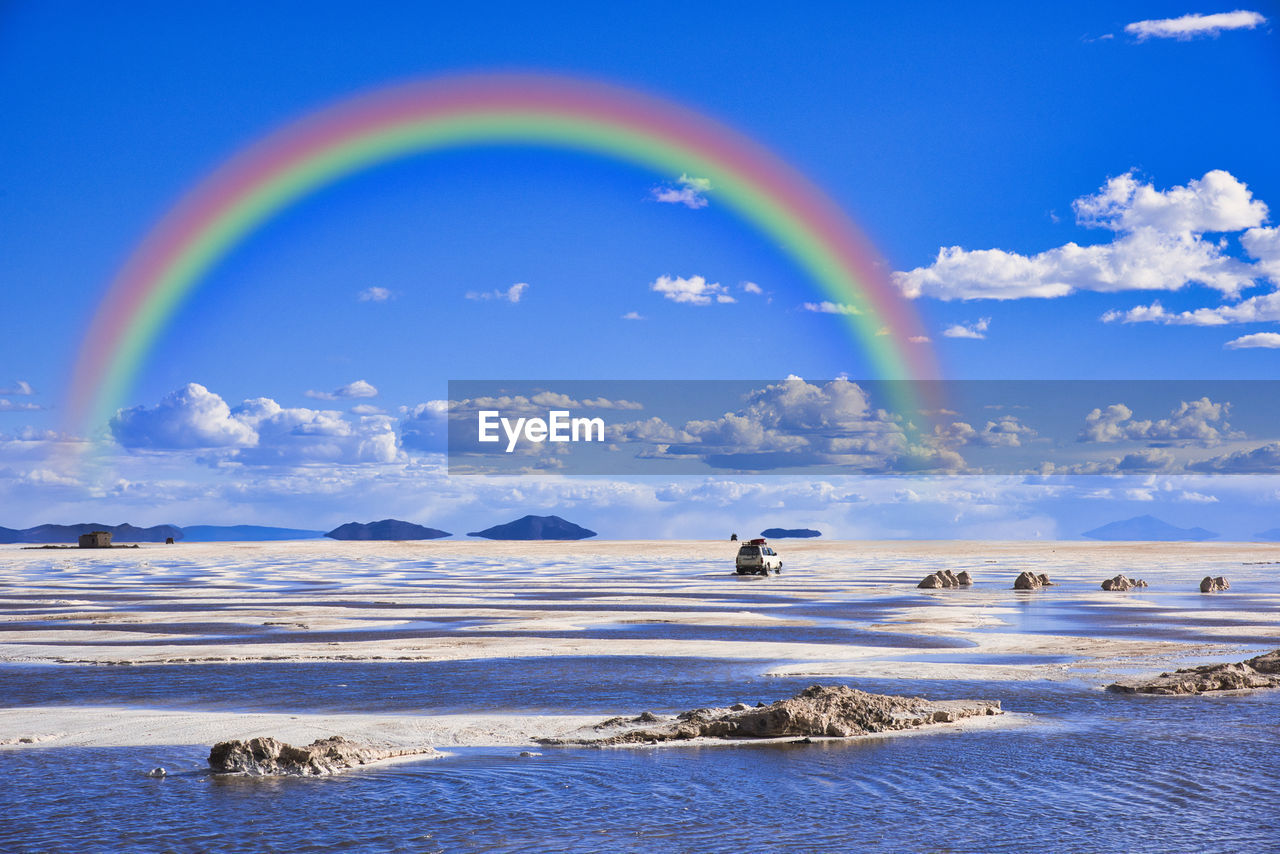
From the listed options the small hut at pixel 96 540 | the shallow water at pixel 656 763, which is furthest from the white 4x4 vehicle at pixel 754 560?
the small hut at pixel 96 540

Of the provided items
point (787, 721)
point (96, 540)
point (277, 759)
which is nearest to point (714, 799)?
point (787, 721)

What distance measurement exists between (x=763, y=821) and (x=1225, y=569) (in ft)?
266

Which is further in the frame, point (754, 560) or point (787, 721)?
point (754, 560)

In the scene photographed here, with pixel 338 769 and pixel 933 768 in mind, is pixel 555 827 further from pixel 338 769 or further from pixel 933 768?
pixel 933 768

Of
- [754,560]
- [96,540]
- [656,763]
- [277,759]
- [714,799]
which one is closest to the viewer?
[714,799]

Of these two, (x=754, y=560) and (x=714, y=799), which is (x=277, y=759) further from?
(x=754, y=560)

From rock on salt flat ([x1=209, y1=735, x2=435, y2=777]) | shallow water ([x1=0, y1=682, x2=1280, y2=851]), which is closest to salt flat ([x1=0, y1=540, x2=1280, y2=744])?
rock on salt flat ([x1=209, y1=735, x2=435, y2=777])

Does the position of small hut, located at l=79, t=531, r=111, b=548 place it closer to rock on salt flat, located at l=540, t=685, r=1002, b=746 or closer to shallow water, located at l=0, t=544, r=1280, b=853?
shallow water, located at l=0, t=544, r=1280, b=853

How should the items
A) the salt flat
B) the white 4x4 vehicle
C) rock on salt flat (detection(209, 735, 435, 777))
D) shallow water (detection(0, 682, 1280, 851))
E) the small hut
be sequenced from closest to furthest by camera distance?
shallow water (detection(0, 682, 1280, 851)), rock on salt flat (detection(209, 735, 435, 777)), the salt flat, the white 4x4 vehicle, the small hut

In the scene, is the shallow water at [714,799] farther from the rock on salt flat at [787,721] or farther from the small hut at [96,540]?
the small hut at [96,540]

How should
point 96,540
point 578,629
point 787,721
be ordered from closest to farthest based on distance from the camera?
1. point 787,721
2. point 578,629
3. point 96,540

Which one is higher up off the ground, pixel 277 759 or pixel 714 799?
pixel 277 759

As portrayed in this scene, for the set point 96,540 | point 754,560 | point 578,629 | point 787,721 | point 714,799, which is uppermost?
point 96,540

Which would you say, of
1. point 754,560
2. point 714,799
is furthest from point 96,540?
point 714,799
